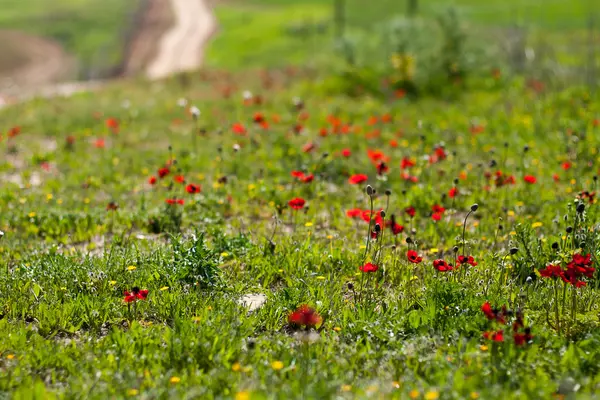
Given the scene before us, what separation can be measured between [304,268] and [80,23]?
77438 millimetres

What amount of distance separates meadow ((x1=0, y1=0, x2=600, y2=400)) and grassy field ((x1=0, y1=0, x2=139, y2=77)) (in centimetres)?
4467

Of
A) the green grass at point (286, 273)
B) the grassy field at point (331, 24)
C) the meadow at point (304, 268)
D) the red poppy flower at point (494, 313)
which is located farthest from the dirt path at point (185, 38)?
the red poppy flower at point (494, 313)

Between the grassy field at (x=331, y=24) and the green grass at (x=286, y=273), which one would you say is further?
the grassy field at (x=331, y=24)

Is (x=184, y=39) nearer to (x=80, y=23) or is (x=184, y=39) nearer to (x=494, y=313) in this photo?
(x=80, y=23)

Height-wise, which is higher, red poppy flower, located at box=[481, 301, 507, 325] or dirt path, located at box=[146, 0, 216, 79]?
red poppy flower, located at box=[481, 301, 507, 325]

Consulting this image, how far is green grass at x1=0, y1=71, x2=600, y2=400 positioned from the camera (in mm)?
4684

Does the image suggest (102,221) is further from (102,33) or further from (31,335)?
(102,33)

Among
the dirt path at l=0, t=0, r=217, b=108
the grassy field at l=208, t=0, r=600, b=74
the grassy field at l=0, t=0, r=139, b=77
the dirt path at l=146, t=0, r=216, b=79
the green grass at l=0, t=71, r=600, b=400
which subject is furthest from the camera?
the grassy field at l=0, t=0, r=139, b=77

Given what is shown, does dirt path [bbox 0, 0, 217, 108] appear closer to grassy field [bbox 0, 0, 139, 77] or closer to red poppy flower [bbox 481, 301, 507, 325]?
grassy field [bbox 0, 0, 139, 77]

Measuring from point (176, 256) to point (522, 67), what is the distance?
1549 cm

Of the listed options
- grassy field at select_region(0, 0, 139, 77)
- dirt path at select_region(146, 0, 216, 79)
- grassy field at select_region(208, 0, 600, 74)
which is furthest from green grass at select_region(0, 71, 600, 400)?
grassy field at select_region(0, 0, 139, 77)

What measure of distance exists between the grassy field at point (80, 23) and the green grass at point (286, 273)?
44.9 m

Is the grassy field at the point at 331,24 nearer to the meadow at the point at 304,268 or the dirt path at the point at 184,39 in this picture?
the dirt path at the point at 184,39

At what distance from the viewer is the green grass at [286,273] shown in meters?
4.68
